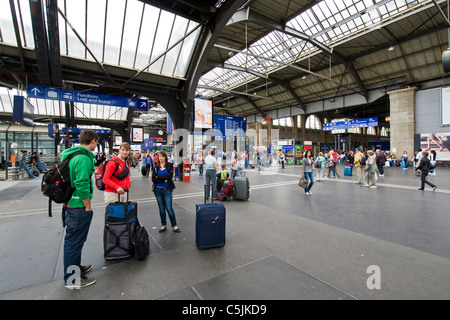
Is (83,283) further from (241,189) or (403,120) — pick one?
(403,120)

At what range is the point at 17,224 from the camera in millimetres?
4723

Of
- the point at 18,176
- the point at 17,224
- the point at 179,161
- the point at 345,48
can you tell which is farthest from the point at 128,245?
the point at 345,48

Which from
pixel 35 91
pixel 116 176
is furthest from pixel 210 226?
pixel 35 91

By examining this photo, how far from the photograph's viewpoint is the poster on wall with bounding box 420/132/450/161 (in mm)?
19672

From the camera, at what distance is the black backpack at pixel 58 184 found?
2420mm

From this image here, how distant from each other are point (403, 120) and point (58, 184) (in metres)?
28.3

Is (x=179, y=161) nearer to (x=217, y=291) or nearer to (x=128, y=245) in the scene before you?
(x=128, y=245)

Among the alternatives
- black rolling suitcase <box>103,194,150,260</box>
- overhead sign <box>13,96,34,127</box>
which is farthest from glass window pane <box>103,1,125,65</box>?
black rolling suitcase <box>103,194,150,260</box>

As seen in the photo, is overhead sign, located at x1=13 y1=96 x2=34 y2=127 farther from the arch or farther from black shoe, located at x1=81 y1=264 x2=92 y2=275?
the arch

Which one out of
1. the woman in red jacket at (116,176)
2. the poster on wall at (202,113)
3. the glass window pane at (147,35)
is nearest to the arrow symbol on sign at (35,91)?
the glass window pane at (147,35)

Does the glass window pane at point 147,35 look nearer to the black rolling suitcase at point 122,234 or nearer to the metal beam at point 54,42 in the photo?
the metal beam at point 54,42

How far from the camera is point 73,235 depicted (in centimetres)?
257

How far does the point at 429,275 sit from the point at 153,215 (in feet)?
17.5

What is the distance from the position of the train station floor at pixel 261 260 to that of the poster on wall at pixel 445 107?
20899 mm
